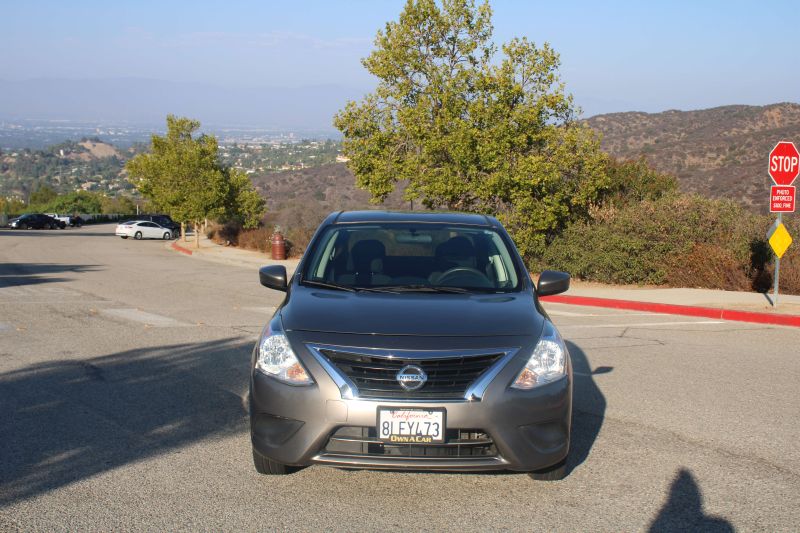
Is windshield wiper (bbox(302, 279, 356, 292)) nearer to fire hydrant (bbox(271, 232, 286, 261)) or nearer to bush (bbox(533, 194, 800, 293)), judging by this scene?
bush (bbox(533, 194, 800, 293))

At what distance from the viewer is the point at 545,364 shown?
5004 millimetres

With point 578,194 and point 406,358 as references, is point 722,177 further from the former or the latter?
point 406,358

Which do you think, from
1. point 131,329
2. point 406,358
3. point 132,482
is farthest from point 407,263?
point 131,329

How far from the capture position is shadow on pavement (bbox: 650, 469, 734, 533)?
4.60m

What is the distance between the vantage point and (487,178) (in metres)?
21.6

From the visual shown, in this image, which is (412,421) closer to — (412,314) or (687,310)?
(412,314)

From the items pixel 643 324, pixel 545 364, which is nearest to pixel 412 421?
pixel 545 364

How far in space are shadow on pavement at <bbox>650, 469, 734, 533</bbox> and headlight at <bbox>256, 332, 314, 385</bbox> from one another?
2053 mm

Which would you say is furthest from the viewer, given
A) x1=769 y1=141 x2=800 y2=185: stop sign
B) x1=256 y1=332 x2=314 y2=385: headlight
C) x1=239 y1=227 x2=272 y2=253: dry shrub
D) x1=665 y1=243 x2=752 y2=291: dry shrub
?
x1=239 y1=227 x2=272 y2=253: dry shrub

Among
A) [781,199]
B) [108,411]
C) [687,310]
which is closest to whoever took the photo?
[108,411]

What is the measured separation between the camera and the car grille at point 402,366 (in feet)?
15.4

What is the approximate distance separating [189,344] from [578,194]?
13958mm

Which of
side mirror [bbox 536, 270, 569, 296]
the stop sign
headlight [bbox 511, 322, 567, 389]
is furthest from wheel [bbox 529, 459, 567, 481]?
the stop sign

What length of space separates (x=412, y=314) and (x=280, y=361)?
0.83 metres
